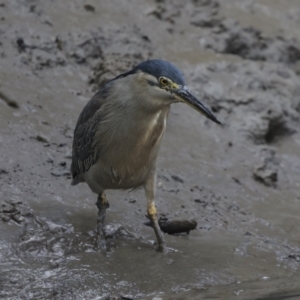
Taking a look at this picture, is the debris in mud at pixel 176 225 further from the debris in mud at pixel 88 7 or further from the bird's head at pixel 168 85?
the debris in mud at pixel 88 7

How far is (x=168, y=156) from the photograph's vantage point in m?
7.99

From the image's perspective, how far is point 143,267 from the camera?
19.1ft

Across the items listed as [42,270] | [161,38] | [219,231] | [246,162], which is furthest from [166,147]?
[42,270]

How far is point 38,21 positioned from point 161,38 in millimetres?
1660

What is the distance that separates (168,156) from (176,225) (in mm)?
1471

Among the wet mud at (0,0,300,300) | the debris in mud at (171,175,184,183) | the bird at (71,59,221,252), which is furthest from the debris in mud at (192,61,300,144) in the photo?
the bird at (71,59,221,252)

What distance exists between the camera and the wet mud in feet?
19.0

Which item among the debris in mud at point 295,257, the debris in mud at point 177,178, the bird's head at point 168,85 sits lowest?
the debris in mud at point 177,178

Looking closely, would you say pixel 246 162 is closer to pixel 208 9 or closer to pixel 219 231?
pixel 219 231

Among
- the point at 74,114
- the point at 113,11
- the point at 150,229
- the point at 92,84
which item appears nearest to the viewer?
the point at 150,229

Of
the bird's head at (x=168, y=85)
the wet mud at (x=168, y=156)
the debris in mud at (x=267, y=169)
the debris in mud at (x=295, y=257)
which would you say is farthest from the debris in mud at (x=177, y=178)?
the bird's head at (x=168, y=85)

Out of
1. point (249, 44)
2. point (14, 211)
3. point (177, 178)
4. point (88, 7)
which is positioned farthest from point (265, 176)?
point (88, 7)

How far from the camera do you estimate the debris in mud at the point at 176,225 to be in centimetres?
664

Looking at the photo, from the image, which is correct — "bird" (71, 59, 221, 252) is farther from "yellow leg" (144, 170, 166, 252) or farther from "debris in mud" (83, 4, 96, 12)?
"debris in mud" (83, 4, 96, 12)
